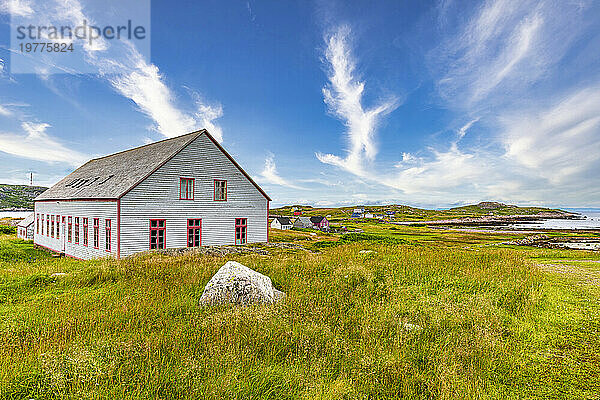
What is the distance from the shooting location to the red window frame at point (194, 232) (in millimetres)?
26516

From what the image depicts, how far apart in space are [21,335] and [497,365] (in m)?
8.98

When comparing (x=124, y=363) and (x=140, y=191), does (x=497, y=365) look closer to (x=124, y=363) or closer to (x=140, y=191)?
(x=124, y=363)

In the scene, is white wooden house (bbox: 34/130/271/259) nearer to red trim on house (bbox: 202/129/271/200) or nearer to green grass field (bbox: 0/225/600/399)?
red trim on house (bbox: 202/129/271/200)

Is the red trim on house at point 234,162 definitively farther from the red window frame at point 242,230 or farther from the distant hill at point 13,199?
the distant hill at point 13,199

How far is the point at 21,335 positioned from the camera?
603 cm

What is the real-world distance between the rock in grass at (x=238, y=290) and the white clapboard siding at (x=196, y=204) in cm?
1882

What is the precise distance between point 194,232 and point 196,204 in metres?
2.51

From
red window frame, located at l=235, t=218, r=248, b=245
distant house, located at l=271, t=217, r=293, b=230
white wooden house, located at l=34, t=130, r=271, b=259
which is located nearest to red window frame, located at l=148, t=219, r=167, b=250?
white wooden house, located at l=34, t=130, r=271, b=259

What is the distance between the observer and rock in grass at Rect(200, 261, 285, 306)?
304 inches

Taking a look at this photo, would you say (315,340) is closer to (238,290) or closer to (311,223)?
(238,290)

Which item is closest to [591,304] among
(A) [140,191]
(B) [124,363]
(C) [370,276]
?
(C) [370,276]

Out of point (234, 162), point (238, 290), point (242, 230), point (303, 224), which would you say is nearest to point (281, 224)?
point (303, 224)

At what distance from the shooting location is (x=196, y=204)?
26984 millimetres

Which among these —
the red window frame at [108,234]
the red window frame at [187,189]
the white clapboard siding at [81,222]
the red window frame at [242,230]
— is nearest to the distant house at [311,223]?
the red window frame at [242,230]
